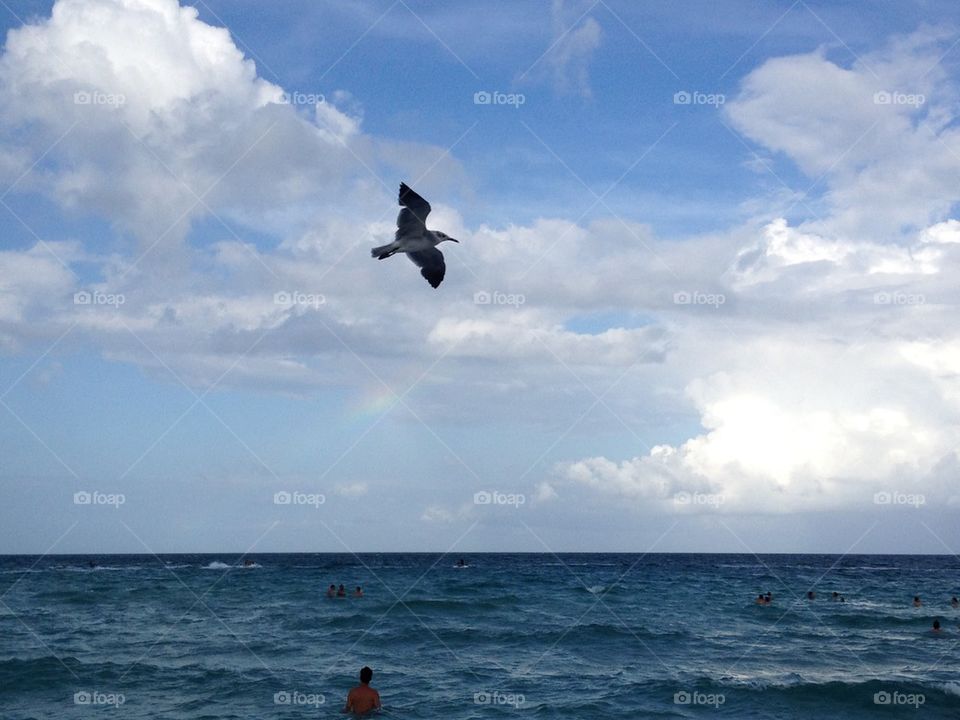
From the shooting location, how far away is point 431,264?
12.4 meters

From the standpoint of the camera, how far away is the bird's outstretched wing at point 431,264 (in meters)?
12.2

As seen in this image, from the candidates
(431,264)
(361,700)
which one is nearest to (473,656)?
(361,700)

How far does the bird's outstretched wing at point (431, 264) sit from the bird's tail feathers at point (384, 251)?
44 centimetres

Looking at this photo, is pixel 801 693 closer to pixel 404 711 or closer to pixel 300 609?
pixel 404 711

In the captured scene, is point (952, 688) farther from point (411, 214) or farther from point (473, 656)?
point (411, 214)

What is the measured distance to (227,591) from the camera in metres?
43.4

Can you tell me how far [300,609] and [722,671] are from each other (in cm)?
1874

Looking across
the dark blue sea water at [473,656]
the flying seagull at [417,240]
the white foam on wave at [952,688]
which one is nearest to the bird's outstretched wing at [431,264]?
the flying seagull at [417,240]

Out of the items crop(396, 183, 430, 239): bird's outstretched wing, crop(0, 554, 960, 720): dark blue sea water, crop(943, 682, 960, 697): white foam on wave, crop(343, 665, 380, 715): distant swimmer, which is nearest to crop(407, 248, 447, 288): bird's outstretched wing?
crop(396, 183, 430, 239): bird's outstretched wing

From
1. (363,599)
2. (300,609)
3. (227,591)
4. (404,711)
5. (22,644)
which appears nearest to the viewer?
(404,711)

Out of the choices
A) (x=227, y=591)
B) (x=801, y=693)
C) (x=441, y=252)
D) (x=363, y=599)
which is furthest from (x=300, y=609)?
(x=441, y=252)

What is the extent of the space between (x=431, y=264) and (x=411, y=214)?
912 millimetres

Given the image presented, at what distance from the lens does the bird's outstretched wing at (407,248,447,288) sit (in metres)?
12.2

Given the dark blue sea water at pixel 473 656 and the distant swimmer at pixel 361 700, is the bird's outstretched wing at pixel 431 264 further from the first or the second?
the dark blue sea water at pixel 473 656
